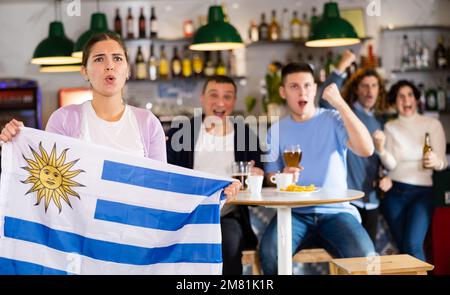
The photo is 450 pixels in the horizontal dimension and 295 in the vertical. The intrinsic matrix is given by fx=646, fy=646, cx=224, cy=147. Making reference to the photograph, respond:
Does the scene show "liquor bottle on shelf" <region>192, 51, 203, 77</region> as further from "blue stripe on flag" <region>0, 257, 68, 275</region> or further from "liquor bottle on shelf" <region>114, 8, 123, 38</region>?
"blue stripe on flag" <region>0, 257, 68, 275</region>

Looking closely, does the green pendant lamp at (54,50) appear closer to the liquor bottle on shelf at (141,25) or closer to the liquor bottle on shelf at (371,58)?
the liquor bottle on shelf at (141,25)

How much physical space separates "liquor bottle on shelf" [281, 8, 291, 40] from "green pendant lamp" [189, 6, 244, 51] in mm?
1933

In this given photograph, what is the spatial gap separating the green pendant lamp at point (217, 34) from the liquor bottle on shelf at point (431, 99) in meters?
2.32

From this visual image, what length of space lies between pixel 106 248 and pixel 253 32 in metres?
3.82

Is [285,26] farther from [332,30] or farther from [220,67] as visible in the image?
[332,30]

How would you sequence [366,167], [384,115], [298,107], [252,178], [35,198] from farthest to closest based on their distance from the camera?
[384,115]
[366,167]
[298,107]
[252,178]
[35,198]

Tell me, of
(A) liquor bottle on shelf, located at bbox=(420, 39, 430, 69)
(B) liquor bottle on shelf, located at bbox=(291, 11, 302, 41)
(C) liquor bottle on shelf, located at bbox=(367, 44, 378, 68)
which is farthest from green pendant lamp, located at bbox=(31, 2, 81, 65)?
(A) liquor bottle on shelf, located at bbox=(420, 39, 430, 69)

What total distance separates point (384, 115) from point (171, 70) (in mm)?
2025

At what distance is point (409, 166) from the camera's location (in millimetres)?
3277

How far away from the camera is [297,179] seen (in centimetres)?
257

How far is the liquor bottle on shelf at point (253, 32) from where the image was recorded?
5.33 meters
